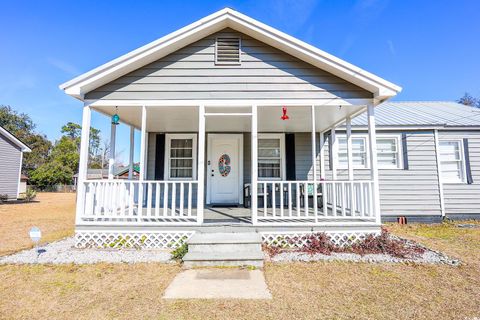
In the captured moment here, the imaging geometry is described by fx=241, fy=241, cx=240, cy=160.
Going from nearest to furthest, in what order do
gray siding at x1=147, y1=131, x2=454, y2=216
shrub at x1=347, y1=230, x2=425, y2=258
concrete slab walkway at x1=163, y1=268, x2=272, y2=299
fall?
1. concrete slab walkway at x1=163, y1=268, x2=272, y2=299
2. shrub at x1=347, y1=230, x2=425, y2=258
3. gray siding at x1=147, y1=131, x2=454, y2=216

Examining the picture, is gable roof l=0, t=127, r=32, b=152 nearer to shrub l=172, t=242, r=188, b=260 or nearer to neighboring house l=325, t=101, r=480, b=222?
shrub l=172, t=242, r=188, b=260

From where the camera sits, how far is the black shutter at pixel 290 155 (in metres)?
7.80

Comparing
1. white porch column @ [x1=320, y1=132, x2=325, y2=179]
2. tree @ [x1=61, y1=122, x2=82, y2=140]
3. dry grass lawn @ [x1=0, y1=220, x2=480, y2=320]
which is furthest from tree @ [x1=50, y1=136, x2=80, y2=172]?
white porch column @ [x1=320, y1=132, x2=325, y2=179]

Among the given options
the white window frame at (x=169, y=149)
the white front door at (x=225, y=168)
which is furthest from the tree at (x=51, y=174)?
the white front door at (x=225, y=168)

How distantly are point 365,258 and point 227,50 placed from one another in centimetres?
495

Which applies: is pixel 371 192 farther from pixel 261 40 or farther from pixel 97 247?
pixel 97 247

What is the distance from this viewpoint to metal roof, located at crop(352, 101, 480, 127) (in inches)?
320

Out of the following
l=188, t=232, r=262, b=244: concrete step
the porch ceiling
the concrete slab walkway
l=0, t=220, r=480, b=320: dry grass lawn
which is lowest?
l=0, t=220, r=480, b=320: dry grass lawn

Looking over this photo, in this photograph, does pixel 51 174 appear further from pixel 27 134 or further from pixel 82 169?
pixel 82 169

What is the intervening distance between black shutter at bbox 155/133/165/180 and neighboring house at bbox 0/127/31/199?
46.2 ft

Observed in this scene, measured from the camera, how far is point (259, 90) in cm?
523

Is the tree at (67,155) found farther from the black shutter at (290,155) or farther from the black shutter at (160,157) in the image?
the black shutter at (290,155)

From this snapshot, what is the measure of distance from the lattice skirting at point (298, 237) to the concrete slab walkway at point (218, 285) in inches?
46.1

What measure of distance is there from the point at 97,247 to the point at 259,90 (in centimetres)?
462
